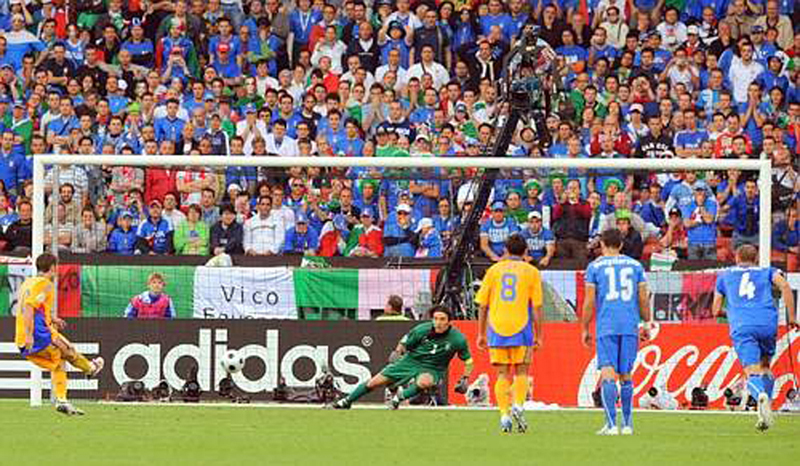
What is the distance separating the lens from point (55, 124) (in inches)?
1133

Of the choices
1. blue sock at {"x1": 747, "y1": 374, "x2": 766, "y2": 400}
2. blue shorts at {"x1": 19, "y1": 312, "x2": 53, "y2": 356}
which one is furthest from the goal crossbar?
blue sock at {"x1": 747, "y1": 374, "x2": 766, "y2": 400}

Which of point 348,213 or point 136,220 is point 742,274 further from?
point 136,220

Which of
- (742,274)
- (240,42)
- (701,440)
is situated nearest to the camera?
(701,440)

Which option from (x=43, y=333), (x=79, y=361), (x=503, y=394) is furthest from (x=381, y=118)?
(x=503, y=394)

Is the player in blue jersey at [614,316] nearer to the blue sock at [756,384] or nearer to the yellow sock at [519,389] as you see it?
the yellow sock at [519,389]

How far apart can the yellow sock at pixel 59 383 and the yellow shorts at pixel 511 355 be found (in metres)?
4.95

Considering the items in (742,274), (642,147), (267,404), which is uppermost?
(642,147)

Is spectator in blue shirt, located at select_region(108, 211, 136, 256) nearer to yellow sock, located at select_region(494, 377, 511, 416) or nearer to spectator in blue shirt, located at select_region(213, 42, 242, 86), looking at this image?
spectator in blue shirt, located at select_region(213, 42, 242, 86)

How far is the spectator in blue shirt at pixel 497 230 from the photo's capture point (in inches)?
974

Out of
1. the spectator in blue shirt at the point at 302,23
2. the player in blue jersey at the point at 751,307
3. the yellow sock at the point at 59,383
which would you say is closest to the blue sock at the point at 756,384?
the player in blue jersey at the point at 751,307

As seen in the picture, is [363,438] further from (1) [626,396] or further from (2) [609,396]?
(1) [626,396]

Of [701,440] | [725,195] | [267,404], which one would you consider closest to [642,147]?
[725,195]

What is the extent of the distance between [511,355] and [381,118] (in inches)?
429

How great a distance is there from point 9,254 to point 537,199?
6836 millimetres
